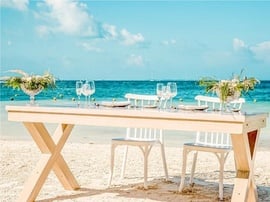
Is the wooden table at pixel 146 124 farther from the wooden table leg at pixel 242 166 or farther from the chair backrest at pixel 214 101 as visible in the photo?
the chair backrest at pixel 214 101

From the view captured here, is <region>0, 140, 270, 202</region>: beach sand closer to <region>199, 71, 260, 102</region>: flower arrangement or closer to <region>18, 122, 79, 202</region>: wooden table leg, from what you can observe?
<region>18, 122, 79, 202</region>: wooden table leg

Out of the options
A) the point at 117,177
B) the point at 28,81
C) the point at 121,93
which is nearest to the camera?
the point at 28,81

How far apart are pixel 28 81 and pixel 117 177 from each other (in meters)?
1.46

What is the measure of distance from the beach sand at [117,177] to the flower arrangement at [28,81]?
0.83 meters

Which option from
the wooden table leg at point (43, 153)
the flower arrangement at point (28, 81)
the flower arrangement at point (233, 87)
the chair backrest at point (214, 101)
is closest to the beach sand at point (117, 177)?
the wooden table leg at point (43, 153)

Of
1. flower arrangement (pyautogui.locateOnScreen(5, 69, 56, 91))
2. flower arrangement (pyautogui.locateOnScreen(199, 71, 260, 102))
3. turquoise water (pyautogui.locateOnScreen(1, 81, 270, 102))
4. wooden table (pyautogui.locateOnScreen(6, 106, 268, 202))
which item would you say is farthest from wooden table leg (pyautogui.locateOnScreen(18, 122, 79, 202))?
turquoise water (pyautogui.locateOnScreen(1, 81, 270, 102))

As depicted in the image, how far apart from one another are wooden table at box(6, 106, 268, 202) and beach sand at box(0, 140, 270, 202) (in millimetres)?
347

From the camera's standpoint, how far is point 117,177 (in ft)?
16.5

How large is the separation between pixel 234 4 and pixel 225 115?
1727 cm

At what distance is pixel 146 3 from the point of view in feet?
67.8

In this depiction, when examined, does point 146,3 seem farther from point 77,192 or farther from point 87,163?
point 77,192

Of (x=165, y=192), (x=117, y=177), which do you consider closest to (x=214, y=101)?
(x=165, y=192)

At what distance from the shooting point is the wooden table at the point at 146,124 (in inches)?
129

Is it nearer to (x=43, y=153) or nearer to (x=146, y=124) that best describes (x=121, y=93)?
(x=43, y=153)
